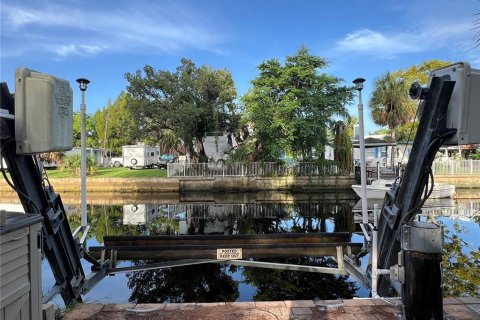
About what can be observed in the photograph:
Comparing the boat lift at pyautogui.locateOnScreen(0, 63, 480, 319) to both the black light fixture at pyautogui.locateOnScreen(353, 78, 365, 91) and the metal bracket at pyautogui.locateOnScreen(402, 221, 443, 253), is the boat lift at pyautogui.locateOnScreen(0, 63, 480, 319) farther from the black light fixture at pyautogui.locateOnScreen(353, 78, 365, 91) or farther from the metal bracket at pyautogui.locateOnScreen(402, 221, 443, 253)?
the black light fixture at pyautogui.locateOnScreen(353, 78, 365, 91)

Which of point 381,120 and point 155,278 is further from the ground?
point 381,120

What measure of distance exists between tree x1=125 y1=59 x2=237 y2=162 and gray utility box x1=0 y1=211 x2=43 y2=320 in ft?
64.7

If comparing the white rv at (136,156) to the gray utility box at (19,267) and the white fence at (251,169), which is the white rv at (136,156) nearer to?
the white fence at (251,169)

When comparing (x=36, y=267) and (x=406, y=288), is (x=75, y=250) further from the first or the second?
(x=406, y=288)

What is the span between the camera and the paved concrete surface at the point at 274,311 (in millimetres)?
3156

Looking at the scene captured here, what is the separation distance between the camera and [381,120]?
2519 centimetres

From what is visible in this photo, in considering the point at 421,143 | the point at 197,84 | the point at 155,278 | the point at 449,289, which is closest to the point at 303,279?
the point at 449,289

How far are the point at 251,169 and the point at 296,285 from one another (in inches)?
632

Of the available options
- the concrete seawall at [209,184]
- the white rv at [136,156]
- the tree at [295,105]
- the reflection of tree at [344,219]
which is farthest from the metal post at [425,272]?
the white rv at [136,156]

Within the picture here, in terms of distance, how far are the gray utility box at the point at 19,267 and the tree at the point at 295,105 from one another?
1843cm

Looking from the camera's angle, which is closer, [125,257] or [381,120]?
[125,257]

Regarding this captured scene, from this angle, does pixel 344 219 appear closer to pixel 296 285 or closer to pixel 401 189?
pixel 296 285

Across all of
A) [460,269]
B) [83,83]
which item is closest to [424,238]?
[460,269]

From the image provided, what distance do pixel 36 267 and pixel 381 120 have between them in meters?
26.3
